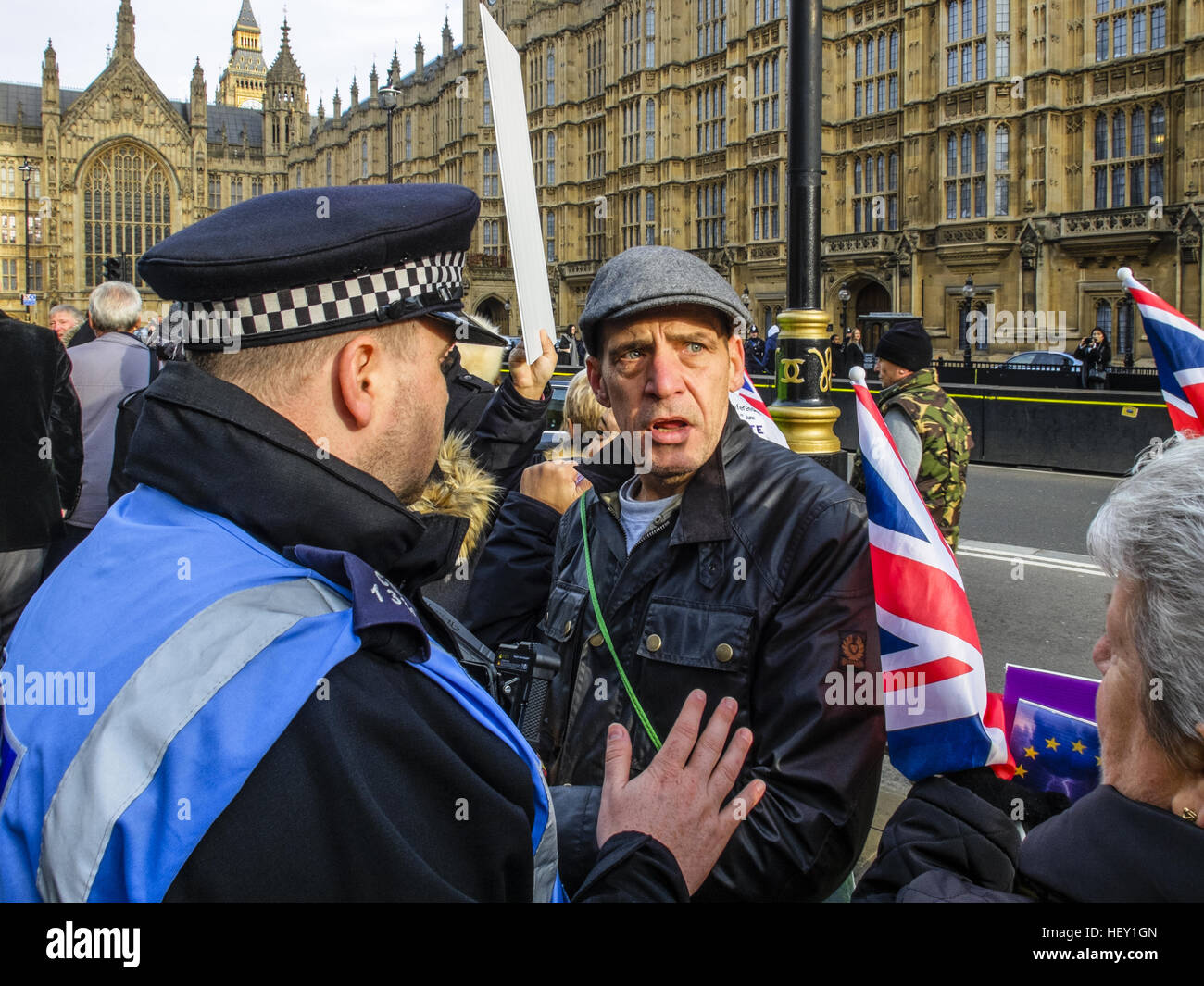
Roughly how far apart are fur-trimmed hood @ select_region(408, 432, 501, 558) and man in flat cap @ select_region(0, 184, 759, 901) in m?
1.49

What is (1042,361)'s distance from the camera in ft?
81.6

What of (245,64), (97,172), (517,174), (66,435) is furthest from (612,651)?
(245,64)

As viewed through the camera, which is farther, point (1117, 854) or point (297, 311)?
point (297, 311)

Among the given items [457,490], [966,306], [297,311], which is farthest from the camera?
[966,306]

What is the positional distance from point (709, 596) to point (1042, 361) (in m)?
25.4

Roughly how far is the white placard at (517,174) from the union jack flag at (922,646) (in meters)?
1.20

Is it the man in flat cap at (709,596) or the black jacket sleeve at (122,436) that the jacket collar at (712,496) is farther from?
the black jacket sleeve at (122,436)

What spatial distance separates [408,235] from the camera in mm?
1572

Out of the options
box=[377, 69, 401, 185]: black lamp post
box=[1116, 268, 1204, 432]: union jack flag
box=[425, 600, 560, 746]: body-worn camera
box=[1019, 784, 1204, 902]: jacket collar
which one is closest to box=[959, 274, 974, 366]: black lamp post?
box=[377, 69, 401, 185]: black lamp post

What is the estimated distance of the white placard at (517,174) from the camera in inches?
111

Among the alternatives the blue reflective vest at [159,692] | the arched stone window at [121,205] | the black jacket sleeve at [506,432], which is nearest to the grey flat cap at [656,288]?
the blue reflective vest at [159,692]

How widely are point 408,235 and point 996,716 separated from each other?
1.39 metres

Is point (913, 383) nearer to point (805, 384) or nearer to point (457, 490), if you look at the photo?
point (805, 384)

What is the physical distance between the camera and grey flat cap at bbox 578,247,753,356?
2.29 m
